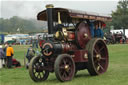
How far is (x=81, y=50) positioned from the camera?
8.61 m

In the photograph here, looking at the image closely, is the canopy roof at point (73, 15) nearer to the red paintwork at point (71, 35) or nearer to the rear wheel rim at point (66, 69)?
the red paintwork at point (71, 35)

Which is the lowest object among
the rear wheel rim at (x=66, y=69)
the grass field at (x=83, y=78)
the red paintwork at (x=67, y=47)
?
the grass field at (x=83, y=78)

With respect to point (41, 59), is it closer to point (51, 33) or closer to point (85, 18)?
point (51, 33)

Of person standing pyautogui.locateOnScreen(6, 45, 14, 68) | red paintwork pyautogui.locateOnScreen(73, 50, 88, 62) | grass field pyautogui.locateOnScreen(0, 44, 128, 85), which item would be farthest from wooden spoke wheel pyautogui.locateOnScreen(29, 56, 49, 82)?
person standing pyautogui.locateOnScreen(6, 45, 14, 68)

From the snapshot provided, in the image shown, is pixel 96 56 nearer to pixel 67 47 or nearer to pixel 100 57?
pixel 100 57

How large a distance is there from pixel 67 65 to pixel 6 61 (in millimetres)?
7274

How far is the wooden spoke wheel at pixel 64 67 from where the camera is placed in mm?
7343

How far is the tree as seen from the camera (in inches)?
2525

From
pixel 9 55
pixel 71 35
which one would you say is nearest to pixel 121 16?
pixel 9 55

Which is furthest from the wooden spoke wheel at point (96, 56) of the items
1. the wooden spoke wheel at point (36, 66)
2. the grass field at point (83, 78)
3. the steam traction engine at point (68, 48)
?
the wooden spoke wheel at point (36, 66)

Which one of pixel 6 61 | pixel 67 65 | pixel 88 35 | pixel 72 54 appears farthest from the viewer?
pixel 6 61

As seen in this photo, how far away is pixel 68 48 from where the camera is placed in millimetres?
8305

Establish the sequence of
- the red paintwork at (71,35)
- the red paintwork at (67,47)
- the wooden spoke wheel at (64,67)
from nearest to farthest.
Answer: the wooden spoke wheel at (64,67) < the red paintwork at (67,47) < the red paintwork at (71,35)

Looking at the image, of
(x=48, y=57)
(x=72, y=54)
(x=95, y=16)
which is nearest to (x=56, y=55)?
(x=48, y=57)
